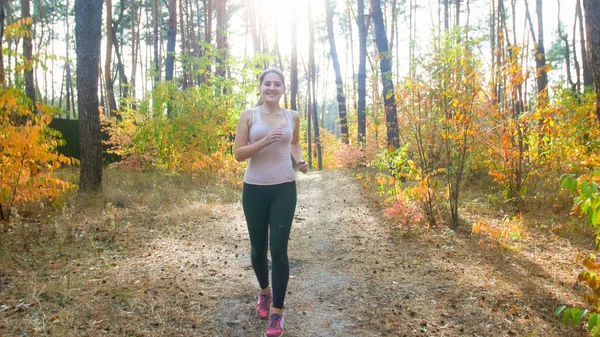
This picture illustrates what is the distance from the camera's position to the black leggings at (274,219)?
2.68 m

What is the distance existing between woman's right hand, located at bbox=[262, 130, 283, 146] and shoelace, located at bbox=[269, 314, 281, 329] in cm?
115

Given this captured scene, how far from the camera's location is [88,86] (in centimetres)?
670

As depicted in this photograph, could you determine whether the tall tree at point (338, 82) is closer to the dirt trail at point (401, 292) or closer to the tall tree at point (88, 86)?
the tall tree at point (88, 86)

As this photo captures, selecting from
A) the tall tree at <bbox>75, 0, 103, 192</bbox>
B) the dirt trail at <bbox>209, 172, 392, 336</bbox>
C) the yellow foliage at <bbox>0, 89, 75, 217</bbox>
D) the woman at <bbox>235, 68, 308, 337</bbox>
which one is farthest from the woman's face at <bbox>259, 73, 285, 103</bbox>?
the tall tree at <bbox>75, 0, 103, 192</bbox>

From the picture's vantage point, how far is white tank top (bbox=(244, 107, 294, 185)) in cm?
271

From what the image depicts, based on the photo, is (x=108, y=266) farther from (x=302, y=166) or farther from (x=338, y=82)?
(x=338, y=82)

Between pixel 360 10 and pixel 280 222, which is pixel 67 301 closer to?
pixel 280 222

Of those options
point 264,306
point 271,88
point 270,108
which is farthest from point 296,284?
point 271,88

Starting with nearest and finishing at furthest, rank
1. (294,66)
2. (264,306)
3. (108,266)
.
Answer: (264,306), (108,266), (294,66)

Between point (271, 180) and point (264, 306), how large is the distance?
996 mm

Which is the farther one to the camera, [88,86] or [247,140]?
[88,86]

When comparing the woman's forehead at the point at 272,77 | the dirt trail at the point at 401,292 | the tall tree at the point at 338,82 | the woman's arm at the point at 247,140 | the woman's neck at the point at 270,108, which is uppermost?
the tall tree at the point at 338,82

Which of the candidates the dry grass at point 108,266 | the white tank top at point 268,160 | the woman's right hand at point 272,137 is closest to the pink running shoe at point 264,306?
the dry grass at point 108,266

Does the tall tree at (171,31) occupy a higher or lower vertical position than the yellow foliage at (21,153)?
higher
